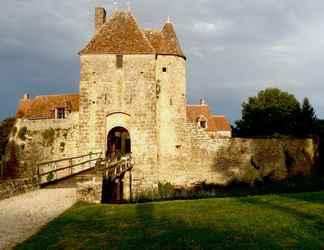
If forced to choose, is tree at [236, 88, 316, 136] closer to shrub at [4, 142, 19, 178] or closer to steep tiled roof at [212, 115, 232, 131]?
steep tiled roof at [212, 115, 232, 131]

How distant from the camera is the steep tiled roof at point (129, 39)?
30.1 metres

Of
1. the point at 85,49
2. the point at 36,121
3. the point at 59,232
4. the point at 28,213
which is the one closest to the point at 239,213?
the point at 59,232

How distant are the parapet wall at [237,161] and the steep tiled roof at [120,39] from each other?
20.8 ft

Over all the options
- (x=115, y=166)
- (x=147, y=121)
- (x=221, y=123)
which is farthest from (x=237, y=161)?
(x=221, y=123)

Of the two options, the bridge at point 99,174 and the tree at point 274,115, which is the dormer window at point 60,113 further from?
the tree at point 274,115

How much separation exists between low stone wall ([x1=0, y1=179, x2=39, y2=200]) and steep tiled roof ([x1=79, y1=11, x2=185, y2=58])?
1269 cm

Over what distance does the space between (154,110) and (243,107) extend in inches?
888

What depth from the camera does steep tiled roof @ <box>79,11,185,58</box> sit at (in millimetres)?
30078

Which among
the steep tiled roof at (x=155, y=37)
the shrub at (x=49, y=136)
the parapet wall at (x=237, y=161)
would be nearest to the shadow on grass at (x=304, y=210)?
the parapet wall at (x=237, y=161)

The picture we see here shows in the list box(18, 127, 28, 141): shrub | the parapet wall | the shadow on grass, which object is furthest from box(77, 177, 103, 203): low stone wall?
box(18, 127, 28, 141): shrub

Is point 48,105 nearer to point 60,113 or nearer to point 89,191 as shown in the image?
point 60,113

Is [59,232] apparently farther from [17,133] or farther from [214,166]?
[17,133]

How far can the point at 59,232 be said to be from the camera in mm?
10945

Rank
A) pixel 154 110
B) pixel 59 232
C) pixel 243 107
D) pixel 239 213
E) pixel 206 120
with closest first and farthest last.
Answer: pixel 59 232
pixel 239 213
pixel 154 110
pixel 206 120
pixel 243 107
